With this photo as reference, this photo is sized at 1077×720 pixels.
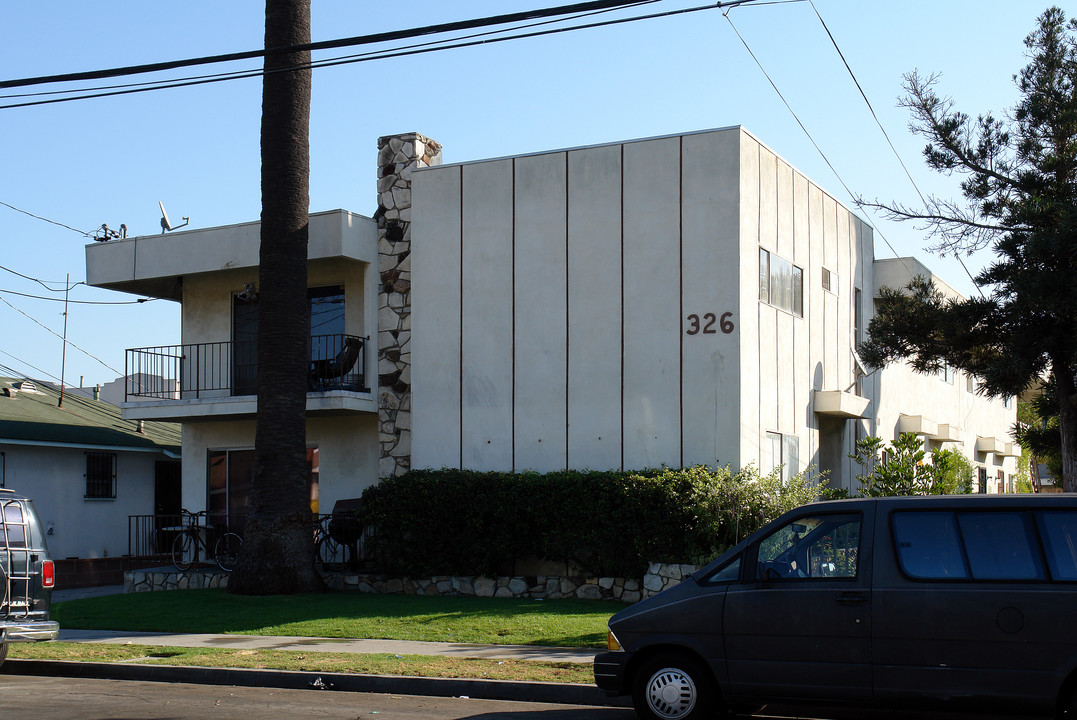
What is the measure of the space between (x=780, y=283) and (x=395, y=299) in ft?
22.5

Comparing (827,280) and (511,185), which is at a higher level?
(511,185)

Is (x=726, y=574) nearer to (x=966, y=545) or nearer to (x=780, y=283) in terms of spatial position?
(x=966, y=545)

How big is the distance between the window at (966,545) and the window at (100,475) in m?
23.4

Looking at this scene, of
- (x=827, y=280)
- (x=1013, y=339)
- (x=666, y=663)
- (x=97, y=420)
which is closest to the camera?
(x=666, y=663)

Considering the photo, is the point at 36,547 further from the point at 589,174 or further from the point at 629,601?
the point at 589,174

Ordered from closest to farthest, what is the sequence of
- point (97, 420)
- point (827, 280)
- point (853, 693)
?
point (853, 693), point (827, 280), point (97, 420)

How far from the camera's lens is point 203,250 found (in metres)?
21.5

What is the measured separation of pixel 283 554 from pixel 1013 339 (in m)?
11.1

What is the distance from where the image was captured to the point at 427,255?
65.0 feet

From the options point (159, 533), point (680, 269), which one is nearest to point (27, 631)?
point (680, 269)

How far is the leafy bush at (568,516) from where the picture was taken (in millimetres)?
16391

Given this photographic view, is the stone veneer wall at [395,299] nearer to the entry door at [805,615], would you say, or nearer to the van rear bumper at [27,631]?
the van rear bumper at [27,631]

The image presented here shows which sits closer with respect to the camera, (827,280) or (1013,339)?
(1013,339)

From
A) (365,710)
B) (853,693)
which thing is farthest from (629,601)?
(853,693)
